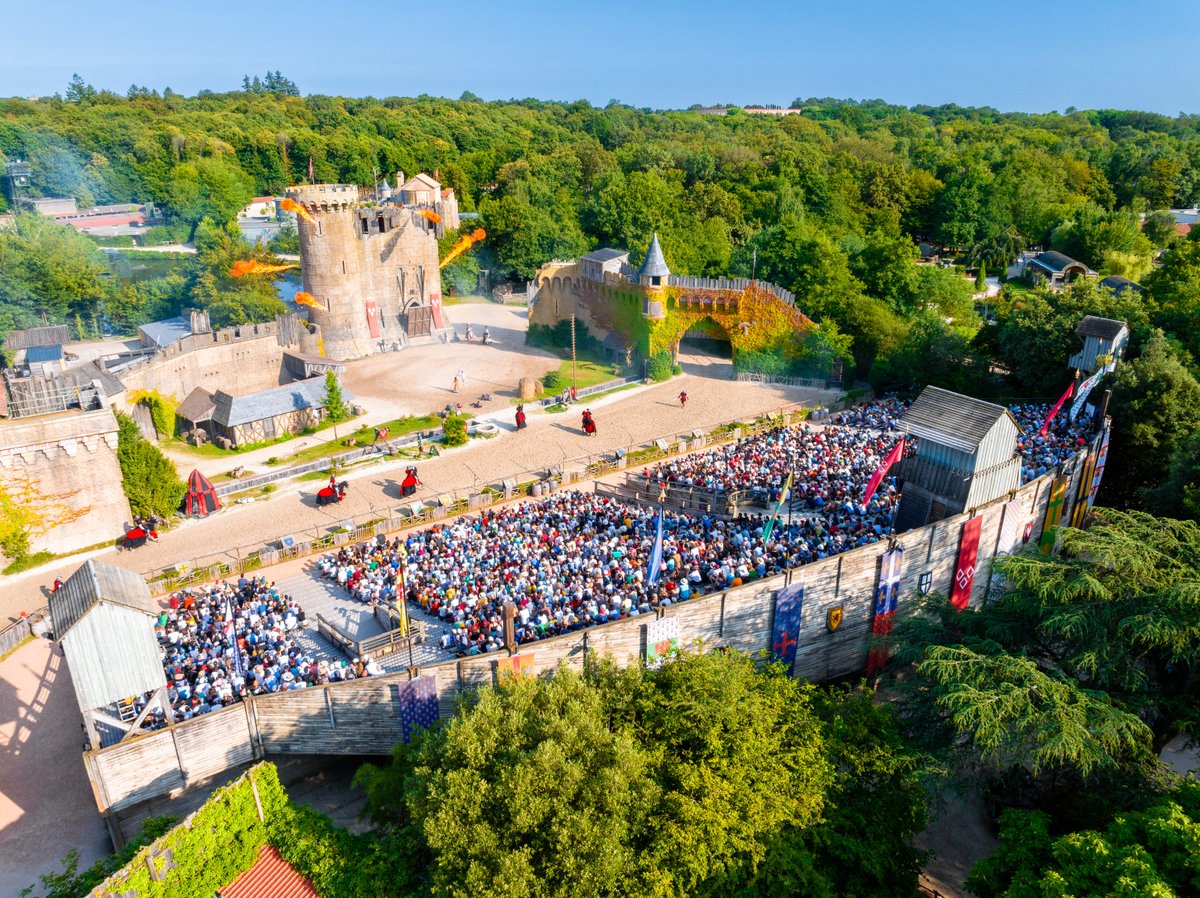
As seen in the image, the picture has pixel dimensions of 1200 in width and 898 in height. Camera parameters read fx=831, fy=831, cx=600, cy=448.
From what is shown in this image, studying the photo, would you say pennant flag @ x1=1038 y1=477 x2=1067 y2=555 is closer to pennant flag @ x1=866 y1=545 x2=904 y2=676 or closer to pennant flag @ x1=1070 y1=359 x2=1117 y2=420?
pennant flag @ x1=1070 y1=359 x2=1117 y2=420

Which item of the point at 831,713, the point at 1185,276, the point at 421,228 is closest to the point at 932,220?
the point at 1185,276

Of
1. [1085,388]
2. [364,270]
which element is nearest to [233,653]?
[1085,388]

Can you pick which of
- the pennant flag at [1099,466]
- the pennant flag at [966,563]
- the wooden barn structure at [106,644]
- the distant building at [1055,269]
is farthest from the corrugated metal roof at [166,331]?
the distant building at [1055,269]

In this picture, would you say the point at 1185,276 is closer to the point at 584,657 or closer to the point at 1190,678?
the point at 1190,678

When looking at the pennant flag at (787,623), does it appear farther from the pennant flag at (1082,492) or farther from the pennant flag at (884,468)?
the pennant flag at (1082,492)

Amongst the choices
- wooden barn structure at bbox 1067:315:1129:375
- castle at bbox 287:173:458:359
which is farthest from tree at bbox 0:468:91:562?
wooden barn structure at bbox 1067:315:1129:375

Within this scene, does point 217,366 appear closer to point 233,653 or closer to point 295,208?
point 295,208
